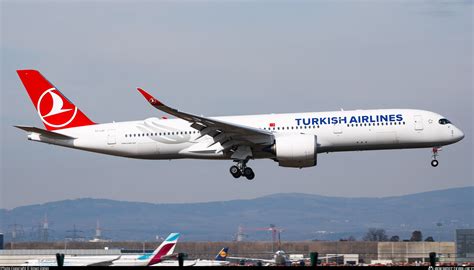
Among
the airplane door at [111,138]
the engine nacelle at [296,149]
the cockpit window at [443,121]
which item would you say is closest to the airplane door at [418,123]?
the cockpit window at [443,121]

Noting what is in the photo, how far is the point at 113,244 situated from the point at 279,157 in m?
26.4

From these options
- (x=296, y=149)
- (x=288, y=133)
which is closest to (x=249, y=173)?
(x=288, y=133)

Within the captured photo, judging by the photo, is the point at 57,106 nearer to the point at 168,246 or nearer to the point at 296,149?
the point at 168,246

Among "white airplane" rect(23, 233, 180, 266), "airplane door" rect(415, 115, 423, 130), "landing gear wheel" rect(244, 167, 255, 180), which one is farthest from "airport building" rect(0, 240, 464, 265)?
"airplane door" rect(415, 115, 423, 130)

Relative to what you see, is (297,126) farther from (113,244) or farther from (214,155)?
(113,244)

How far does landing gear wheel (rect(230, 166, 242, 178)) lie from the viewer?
4941cm

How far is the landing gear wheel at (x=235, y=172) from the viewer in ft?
162

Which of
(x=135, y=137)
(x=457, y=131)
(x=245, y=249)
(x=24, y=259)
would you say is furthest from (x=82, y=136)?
(x=457, y=131)

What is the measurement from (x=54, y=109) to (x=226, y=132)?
463 inches

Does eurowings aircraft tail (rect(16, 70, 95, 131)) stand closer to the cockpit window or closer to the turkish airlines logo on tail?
the turkish airlines logo on tail

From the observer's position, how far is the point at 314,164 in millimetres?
48312

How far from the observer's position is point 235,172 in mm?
49438

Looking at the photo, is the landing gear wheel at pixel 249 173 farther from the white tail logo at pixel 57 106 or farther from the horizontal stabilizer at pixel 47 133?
the white tail logo at pixel 57 106

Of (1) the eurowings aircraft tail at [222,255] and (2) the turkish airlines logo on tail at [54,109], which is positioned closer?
(1) the eurowings aircraft tail at [222,255]
